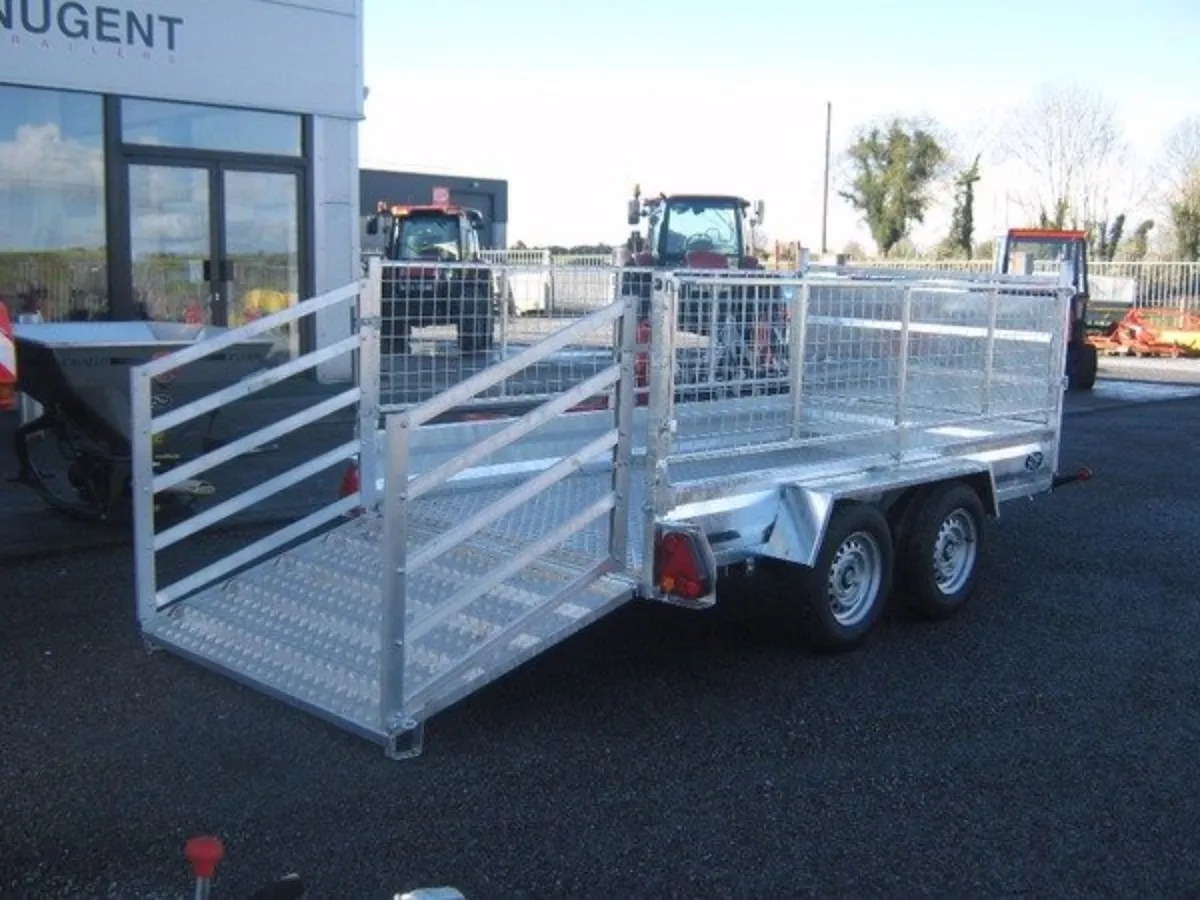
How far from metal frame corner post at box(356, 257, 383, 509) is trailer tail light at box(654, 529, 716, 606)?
6.05 feet

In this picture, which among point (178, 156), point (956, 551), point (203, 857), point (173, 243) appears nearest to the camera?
point (203, 857)

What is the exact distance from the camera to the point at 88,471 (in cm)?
803

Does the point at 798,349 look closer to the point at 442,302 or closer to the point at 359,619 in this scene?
the point at 442,302

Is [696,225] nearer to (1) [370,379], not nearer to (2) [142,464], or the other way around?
(1) [370,379]

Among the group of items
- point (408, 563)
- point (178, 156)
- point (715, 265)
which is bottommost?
point (408, 563)

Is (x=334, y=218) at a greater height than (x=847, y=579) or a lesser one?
greater

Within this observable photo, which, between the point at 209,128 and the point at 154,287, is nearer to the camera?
the point at 154,287

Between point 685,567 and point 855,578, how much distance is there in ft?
4.40

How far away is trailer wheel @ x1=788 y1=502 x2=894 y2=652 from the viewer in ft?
18.2

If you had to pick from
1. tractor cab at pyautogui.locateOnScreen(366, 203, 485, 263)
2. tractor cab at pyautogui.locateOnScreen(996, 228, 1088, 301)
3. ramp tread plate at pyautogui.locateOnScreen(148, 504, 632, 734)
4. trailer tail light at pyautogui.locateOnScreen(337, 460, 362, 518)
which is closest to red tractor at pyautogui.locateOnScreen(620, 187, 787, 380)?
ramp tread plate at pyautogui.locateOnScreen(148, 504, 632, 734)

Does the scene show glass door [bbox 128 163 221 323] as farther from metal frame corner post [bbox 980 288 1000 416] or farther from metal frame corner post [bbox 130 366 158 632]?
metal frame corner post [bbox 980 288 1000 416]

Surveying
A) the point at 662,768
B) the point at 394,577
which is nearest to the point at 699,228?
the point at 662,768

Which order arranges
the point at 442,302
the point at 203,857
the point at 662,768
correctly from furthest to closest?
the point at 442,302 → the point at 662,768 → the point at 203,857

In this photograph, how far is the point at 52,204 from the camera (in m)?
12.4
